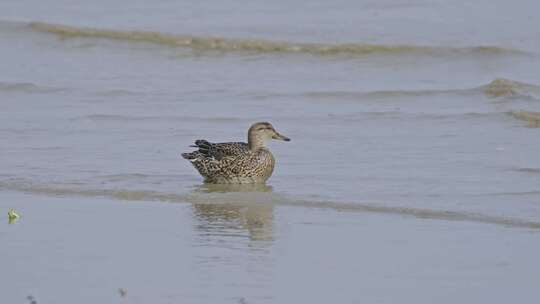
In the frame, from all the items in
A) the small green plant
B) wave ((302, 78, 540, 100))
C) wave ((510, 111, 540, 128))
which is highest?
wave ((302, 78, 540, 100))

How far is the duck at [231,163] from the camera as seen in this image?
12.5 metres

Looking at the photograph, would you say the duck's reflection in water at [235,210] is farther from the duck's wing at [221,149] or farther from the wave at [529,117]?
the wave at [529,117]

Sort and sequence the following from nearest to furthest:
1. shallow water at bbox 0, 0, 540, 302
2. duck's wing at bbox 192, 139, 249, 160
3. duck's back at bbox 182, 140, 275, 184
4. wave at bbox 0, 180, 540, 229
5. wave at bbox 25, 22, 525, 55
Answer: wave at bbox 0, 180, 540, 229 → shallow water at bbox 0, 0, 540, 302 → duck's back at bbox 182, 140, 275, 184 → duck's wing at bbox 192, 139, 249, 160 → wave at bbox 25, 22, 525, 55

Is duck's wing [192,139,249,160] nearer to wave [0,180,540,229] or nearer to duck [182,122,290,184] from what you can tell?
duck [182,122,290,184]

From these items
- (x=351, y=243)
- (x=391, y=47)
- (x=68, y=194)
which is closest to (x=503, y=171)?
(x=351, y=243)

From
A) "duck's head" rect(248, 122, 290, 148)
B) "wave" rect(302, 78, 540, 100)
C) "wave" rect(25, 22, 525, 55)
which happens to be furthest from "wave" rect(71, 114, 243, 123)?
"wave" rect(25, 22, 525, 55)

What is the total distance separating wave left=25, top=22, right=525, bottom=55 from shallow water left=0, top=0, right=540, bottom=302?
0.15 ft

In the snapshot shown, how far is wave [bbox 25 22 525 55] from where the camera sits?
20.4 metres

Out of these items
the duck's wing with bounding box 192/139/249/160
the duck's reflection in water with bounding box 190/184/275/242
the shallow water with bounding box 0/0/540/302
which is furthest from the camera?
the duck's wing with bounding box 192/139/249/160

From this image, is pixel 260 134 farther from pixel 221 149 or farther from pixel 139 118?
pixel 139 118

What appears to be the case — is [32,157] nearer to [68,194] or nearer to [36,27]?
[68,194]

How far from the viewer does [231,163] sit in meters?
12.6

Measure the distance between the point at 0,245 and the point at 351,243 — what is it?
2510 mm

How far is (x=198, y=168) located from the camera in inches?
499
